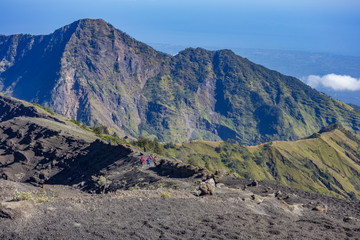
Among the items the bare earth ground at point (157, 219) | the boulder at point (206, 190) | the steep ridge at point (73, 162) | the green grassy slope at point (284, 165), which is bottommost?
the green grassy slope at point (284, 165)

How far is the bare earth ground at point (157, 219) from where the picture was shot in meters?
19.2

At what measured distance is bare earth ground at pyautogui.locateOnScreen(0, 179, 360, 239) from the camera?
19156 millimetres

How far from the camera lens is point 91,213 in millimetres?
22031

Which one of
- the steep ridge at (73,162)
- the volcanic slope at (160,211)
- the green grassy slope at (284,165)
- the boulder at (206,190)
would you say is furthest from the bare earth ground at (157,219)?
the green grassy slope at (284,165)

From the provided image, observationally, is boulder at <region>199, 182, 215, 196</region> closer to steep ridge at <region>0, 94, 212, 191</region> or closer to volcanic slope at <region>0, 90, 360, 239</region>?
volcanic slope at <region>0, 90, 360, 239</region>

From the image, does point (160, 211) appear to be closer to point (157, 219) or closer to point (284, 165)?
point (157, 219)

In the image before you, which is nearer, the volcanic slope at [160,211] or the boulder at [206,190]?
the volcanic slope at [160,211]

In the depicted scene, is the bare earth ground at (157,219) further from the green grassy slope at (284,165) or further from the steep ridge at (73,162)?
the green grassy slope at (284,165)

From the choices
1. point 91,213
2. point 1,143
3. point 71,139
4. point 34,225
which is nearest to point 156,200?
point 91,213

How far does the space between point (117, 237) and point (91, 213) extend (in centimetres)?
399

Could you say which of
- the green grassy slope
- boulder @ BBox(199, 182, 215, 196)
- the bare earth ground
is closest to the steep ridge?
boulder @ BBox(199, 182, 215, 196)

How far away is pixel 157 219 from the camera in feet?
72.8

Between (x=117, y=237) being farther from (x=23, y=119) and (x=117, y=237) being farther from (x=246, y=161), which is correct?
(x=246, y=161)

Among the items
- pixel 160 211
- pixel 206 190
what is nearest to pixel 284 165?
pixel 206 190
